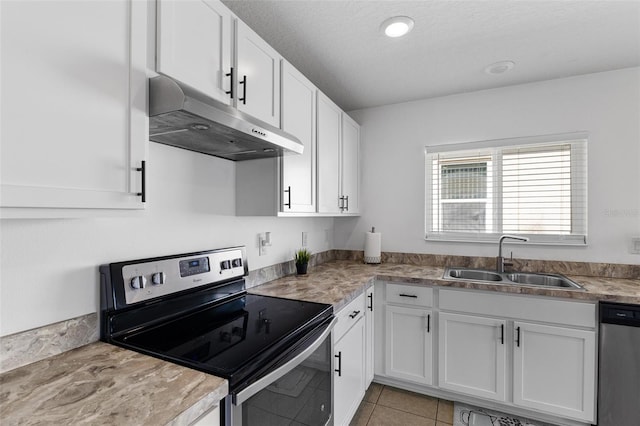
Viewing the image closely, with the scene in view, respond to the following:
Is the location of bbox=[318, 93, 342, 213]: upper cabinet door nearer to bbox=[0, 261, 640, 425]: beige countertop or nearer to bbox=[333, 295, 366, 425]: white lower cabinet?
bbox=[333, 295, 366, 425]: white lower cabinet

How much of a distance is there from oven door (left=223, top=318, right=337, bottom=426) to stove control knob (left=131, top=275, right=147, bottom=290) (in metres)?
0.61

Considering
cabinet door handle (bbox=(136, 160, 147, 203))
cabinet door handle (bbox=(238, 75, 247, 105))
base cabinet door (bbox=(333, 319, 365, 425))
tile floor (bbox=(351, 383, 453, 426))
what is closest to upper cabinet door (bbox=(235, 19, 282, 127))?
cabinet door handle (bbox=(238, 75, 247, 105))

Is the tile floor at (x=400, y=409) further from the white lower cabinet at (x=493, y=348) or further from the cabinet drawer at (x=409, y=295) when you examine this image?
the cabinet drawer at (x=409, y=295)

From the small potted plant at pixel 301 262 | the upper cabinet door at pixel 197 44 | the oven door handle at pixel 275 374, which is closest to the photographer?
the oven door handle at pixel 275 374

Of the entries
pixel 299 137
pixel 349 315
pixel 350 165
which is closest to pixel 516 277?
pixel 349 315

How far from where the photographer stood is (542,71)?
2.26 metres

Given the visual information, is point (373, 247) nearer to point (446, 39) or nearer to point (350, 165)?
point (350, 165)

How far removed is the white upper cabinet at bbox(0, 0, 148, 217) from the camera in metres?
0.70

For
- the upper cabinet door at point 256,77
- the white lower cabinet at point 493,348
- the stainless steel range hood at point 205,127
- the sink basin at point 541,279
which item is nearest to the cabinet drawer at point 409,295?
the white lower cabinet at point 493,348

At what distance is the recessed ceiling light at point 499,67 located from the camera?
7.04 feet

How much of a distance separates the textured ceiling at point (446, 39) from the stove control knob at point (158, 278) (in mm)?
1330

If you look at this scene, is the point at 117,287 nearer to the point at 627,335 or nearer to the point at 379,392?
the point at 379,392

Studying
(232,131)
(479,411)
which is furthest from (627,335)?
(232,131)

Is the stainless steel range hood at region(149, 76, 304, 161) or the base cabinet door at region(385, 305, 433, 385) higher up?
the stainless steel range hood at region(149, 76, 304, 161)
